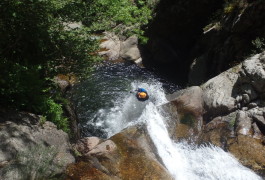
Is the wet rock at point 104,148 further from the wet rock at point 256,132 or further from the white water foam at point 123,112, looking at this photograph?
the wet rock at point 256,132

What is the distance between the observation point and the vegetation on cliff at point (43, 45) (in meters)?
6.68

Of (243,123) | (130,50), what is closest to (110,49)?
(130,50)

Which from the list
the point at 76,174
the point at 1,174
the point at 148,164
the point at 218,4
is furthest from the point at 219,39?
the point at 1,174

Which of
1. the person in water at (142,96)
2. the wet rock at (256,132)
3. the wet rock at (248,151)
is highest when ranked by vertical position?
the person in water at (142,96)

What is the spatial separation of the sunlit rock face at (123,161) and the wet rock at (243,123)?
13.1 feet

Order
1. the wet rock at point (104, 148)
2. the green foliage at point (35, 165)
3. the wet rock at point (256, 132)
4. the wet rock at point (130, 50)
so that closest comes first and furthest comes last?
the green foliage at point (35, 165) → the wet rock at point (104, 148) → the wet rock at point (256, 132) → the wet rock at point (130, 50)

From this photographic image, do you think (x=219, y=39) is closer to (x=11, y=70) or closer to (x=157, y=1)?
(x=157, y=1)

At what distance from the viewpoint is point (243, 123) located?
10.5 metres

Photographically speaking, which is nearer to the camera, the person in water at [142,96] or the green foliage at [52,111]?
the green foliage at [52,111]

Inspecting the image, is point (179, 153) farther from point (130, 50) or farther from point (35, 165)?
point (130, 50)

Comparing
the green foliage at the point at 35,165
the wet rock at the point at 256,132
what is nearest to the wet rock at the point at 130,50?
the wet rock at the point at 256,132

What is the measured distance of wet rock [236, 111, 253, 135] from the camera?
1034 cm

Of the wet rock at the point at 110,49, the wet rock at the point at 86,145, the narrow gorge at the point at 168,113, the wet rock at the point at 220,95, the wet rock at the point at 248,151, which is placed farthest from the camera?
the wet rock at the point at 110,49

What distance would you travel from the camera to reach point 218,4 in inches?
600
